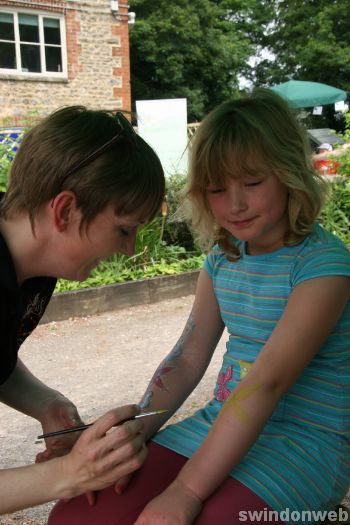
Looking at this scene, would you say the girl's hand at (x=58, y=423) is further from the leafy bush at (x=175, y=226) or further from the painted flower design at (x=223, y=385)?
the leafy bush at (x=175, y=226)

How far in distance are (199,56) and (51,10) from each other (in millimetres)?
10225

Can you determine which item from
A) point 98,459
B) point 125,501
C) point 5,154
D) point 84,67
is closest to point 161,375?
point 125,501

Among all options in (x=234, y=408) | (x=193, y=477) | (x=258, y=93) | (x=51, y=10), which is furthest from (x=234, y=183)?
(x=51, y=10)

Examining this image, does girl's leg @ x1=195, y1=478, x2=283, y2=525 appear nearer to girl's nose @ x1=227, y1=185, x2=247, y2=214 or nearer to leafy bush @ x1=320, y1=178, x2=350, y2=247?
girl's nose @ x1=227, y1=185, x2=247, y2=214

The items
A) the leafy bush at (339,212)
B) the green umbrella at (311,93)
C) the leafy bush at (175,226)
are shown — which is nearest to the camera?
the leafy bush at (175,226)

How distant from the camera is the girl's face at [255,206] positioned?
5.27ft

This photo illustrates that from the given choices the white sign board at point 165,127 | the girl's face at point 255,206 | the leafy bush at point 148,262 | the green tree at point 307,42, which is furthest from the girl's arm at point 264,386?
the green tree at point 307,42

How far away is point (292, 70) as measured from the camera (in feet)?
89.0

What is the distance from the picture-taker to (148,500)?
4.65 ft

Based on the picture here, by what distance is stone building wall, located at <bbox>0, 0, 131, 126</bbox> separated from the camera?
1495cm

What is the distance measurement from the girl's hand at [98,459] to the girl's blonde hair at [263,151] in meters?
0.73

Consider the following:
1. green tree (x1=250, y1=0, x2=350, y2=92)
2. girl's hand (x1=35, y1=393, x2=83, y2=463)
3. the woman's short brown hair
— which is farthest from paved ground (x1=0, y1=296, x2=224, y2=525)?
green tree (x1=250, y1=0, x2=350, y2=92)

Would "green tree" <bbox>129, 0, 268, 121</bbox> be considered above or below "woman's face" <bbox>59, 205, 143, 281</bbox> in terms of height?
above

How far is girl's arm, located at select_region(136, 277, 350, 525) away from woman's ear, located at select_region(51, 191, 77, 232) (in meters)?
0.58
